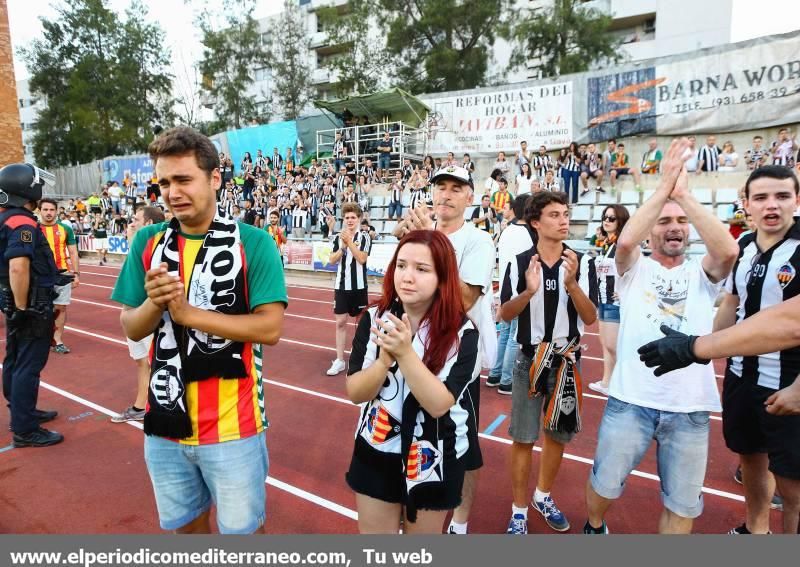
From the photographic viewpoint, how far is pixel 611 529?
3047mm

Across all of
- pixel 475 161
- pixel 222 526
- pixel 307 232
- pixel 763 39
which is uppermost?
pixel 763 39

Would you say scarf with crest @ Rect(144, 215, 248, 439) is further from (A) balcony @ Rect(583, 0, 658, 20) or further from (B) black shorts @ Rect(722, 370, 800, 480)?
(A) balcony @ Rect(583, 0, 658, 20)

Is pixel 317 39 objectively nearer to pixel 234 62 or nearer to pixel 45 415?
pixel 234 62

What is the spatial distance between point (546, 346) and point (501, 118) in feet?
53.7

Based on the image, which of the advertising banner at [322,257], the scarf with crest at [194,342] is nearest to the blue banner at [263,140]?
the advertising banner at [322,257]

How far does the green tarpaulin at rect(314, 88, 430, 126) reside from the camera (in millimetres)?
19453

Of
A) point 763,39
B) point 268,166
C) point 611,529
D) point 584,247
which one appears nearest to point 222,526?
point 611,529

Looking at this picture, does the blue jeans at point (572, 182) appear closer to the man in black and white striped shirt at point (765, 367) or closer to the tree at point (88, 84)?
the man in black and white striped shirt at point (765, 367)

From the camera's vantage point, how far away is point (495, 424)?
455cm

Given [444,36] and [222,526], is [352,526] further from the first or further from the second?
[444,36]

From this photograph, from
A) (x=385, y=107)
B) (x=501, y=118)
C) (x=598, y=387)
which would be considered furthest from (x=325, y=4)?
(x=598, y=387)

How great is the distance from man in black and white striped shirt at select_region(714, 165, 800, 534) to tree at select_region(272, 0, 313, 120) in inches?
1471

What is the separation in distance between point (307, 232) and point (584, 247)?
948 cm

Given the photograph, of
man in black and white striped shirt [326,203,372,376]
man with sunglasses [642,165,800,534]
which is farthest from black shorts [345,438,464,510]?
man in black and white striped shirt [326,203,372,376]
